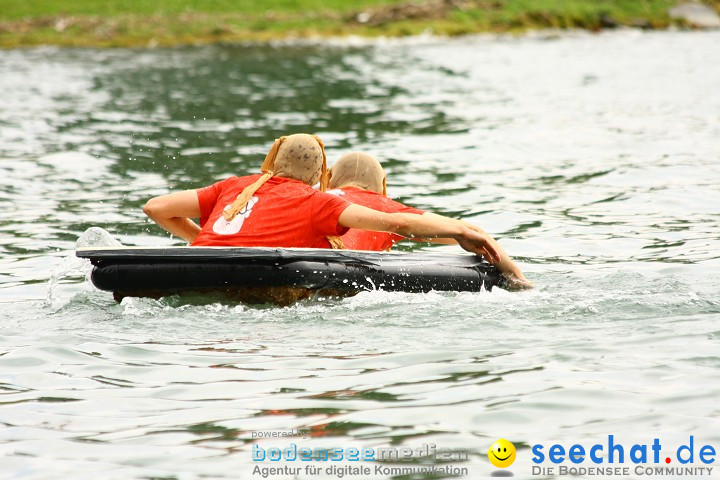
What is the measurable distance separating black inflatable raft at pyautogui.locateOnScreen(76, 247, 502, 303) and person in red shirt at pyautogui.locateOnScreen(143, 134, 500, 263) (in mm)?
213

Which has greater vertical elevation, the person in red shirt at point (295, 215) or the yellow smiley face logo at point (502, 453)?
the person in red shirt at point (295, 215)

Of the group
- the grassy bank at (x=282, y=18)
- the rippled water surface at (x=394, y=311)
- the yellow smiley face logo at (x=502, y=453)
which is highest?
the grassy bank at (x=282, y=18)

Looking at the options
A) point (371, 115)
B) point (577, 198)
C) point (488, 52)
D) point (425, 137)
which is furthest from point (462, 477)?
point (488, 52)

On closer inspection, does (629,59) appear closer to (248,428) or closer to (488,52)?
(488,52)

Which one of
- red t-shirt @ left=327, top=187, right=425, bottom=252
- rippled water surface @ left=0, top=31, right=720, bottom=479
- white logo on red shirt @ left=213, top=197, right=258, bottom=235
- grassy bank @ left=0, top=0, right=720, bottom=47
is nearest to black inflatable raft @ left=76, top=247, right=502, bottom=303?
rippled water surface @ left=0, top=31, right=720, bottom=479

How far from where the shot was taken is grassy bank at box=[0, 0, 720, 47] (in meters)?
38.1

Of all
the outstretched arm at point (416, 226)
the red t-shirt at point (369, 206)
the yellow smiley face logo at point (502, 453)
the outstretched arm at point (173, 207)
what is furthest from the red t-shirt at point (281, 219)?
the yellow smiley face logo at point (502, 453)

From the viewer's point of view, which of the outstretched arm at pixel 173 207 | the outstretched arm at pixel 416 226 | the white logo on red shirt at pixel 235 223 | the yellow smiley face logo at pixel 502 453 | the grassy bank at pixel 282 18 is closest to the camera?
the yellow smiley face logo at pixel 502 453

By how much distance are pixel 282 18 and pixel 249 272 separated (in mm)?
33888

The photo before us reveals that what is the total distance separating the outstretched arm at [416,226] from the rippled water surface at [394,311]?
383mm

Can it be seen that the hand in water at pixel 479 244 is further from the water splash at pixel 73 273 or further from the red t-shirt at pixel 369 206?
the water splash at pixel 73 273

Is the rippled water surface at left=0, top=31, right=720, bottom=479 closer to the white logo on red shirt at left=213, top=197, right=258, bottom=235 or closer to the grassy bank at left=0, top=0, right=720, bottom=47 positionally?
the white logo on red shirt at left=213, top=197, right=258, bottom=235

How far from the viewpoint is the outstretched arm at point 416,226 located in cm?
750

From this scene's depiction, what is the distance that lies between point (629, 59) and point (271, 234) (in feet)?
78.6
